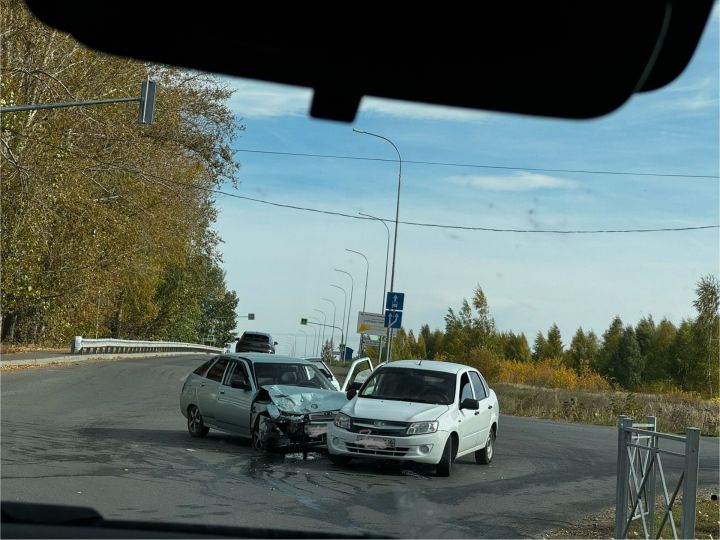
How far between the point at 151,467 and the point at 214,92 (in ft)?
107

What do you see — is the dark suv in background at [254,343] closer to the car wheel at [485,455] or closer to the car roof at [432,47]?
the car wheel at [485,455]

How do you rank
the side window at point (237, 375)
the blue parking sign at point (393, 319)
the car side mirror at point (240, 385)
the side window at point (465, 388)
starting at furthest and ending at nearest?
1. the blue parking sign at point (393, 319)
2. the side window at point (237, 375)
3. the car side mirror at point (240, 385)
4. the side window at point (465, 388)

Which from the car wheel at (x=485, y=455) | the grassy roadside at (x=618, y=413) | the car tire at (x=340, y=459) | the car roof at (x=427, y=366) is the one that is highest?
the car roof at (x=427, y=366)

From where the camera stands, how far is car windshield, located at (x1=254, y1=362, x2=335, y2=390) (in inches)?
650

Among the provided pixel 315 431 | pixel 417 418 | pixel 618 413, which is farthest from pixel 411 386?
pixel 618 413

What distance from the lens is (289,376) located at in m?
16.7

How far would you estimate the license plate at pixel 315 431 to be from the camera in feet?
49.5

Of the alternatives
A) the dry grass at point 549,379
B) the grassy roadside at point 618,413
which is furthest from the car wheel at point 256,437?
A: the dry grass at point 549,379

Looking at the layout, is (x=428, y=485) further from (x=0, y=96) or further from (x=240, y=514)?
(x=0, y=96)

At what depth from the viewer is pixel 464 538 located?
940cm

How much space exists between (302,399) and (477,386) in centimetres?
294

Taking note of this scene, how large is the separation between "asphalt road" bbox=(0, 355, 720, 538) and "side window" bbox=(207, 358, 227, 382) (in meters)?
1.05

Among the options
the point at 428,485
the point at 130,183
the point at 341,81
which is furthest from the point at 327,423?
the point at 130,183

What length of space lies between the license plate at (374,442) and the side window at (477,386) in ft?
8.19
